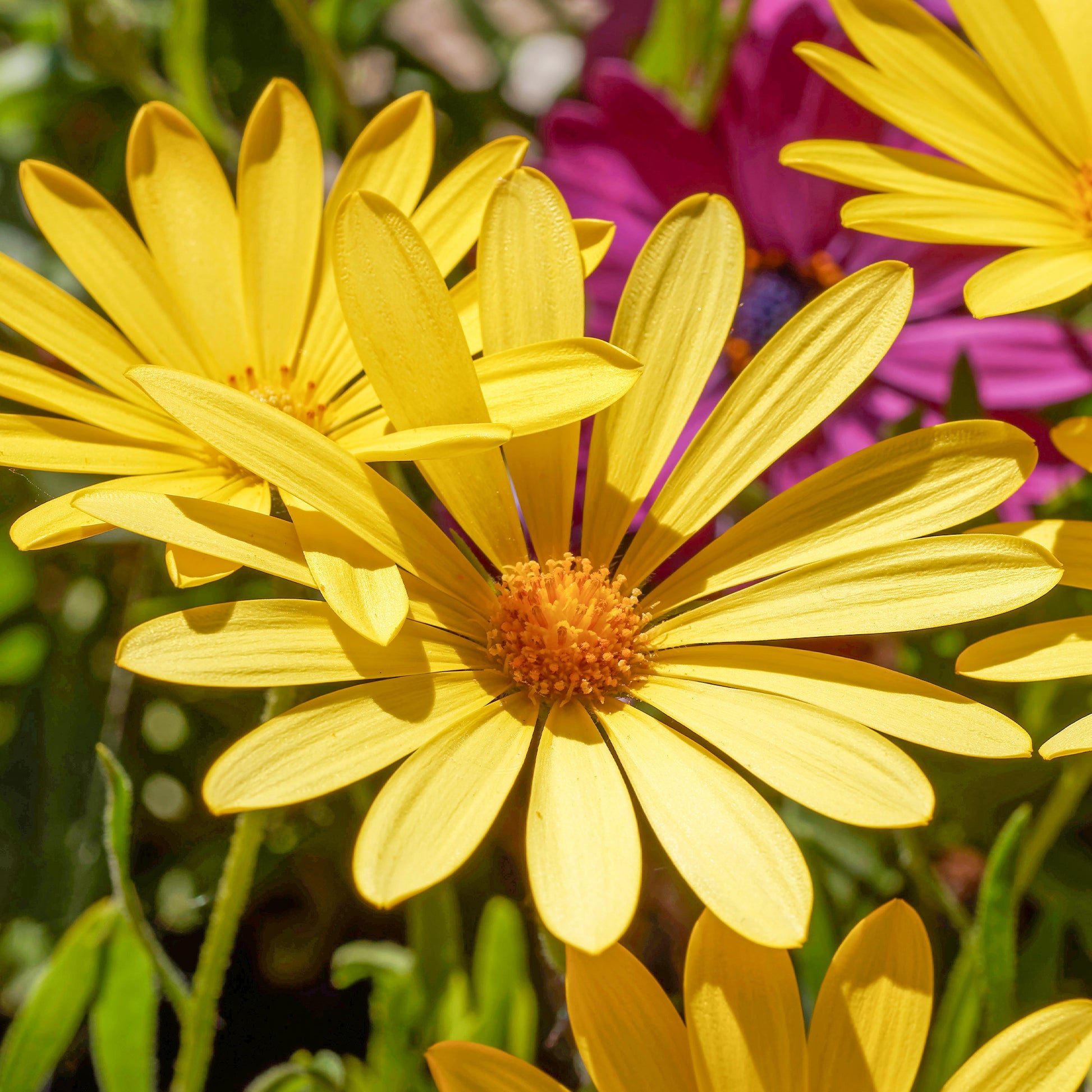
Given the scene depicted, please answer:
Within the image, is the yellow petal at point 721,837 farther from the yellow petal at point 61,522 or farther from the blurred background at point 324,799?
the yellow petal at point 61,522

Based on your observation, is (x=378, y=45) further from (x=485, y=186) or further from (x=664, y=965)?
(x=664, y=965)

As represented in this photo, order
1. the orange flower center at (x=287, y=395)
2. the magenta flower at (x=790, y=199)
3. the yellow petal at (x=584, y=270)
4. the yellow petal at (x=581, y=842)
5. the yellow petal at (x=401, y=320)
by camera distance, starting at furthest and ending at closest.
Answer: the magenta flower at (x=790, y=199)
the orange flower center at (x=287, y=395)
the yellow petal at (x=584, y=270)
the yellow petal at (x=401, y=320)
the yellow petal at (x=581, y=842)

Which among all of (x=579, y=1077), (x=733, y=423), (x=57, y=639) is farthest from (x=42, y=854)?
(x=733, y=423)

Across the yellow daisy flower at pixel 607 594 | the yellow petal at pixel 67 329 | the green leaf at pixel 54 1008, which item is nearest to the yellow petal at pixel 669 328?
the yellow daisy flower at pixel 607 594

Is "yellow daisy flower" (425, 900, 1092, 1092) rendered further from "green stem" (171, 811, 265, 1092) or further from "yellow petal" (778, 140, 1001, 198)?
"yellow petal" (778, 140, 1001, 198)

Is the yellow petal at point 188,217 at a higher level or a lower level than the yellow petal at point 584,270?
higher

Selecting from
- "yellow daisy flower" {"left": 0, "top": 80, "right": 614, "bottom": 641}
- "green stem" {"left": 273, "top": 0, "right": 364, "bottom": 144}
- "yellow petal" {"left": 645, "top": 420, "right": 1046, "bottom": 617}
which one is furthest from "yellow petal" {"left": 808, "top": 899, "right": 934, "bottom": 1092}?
"green stem" {"left": 273, "top": 0, "right": 364, "bottom": 144}
